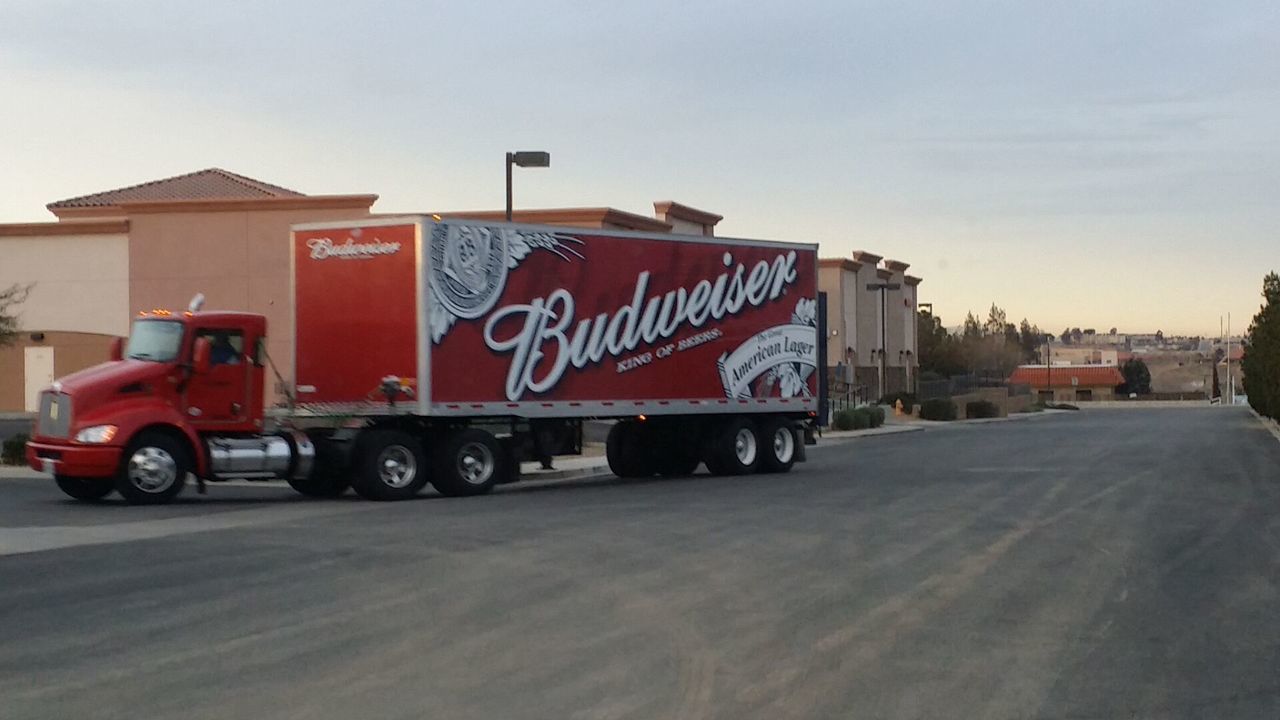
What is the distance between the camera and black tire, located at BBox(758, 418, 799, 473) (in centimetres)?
3023

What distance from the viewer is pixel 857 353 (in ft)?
311

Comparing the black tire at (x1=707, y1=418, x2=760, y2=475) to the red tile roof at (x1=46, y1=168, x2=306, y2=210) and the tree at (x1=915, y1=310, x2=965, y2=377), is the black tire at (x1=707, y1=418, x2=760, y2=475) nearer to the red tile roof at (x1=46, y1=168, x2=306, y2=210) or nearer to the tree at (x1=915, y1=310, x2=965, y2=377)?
the red tile roof at (x1=46, y1=168, x2=306, y2=210)

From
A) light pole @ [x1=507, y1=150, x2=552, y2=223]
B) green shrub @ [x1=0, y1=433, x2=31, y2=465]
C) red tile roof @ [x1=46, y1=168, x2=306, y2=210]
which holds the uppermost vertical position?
red tile roof @ [x1=46, y1=168, x2=306, y2=210]

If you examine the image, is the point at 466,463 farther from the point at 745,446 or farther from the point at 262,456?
the point at 745,446

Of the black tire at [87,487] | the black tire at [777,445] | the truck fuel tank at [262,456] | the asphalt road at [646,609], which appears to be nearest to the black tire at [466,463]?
the asphalt road at [646,609]

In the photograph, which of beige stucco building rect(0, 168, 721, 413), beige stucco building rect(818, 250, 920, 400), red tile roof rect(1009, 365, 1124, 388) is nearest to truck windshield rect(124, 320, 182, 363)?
beige stucco building rect(0, 168, 721, 413)

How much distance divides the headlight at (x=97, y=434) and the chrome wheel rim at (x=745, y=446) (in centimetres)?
1189

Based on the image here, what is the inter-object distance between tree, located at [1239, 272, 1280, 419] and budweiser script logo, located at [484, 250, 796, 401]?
37310 mm

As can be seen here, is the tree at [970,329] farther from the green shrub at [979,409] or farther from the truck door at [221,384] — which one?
the truck door at [221,384]

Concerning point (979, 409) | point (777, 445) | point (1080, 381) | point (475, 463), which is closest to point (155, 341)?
point (475, 463)

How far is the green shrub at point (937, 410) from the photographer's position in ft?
250

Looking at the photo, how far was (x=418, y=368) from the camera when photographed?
23.8 meters

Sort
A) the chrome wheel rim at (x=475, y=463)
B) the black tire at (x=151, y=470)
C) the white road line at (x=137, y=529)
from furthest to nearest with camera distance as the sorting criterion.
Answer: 1. the chrome wheel rim at (x=475, y=463)
2. the black tire at (x=151, y=470)
3. the white road line at (x=137, y=529)

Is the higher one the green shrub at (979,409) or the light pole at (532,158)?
the light pole at (532,158)
